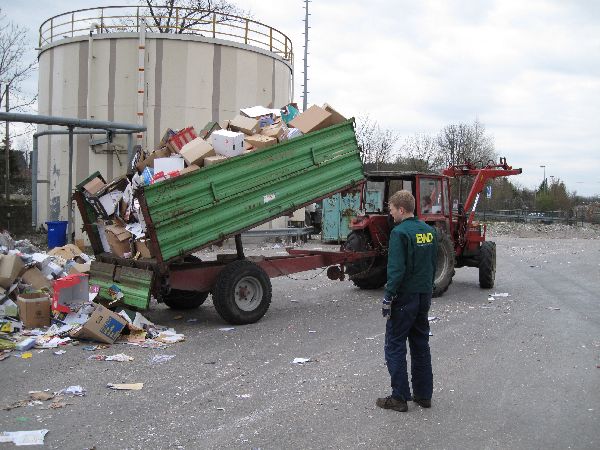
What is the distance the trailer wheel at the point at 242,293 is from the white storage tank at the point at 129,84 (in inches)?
457

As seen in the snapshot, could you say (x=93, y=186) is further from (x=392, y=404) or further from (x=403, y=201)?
(x=392, y=404)

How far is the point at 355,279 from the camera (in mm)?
11602

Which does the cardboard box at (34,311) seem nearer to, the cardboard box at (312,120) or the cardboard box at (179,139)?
the cardboard box at (179,139)

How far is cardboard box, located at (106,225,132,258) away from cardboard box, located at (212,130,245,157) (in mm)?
1735

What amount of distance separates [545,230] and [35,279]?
3380 centimetres

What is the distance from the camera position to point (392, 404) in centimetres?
512

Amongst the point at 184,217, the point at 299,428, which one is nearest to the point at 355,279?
the point at 184,217

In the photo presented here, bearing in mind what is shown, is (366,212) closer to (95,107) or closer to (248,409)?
(248,409)

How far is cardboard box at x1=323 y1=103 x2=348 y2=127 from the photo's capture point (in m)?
9.36

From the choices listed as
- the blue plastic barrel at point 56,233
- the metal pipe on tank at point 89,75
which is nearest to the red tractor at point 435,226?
the blue plastic barrel at point 56,233

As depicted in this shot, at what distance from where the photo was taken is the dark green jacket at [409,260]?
5105mm

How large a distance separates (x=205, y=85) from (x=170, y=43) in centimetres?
166

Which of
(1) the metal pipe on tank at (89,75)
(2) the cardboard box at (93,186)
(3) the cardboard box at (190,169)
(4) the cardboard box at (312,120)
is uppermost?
(1) the metal pipe on tank at (89,75)

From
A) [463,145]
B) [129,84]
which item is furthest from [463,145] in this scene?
[129,84]
